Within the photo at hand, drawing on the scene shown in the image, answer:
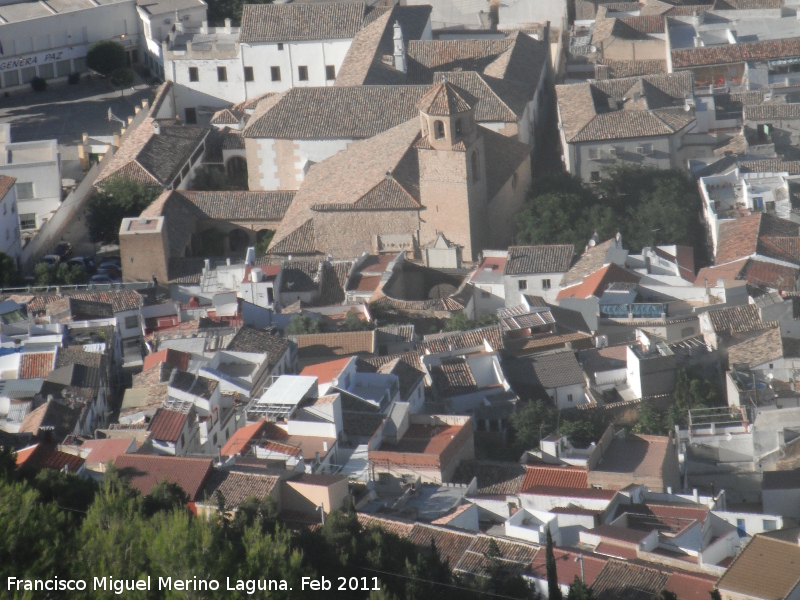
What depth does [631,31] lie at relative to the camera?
52.4 metres

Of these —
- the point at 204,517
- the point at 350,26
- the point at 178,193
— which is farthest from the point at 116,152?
the point at 204,517

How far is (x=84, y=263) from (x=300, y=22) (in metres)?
11.8

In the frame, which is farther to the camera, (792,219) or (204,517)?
(792,219)

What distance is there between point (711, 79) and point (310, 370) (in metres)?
21.0

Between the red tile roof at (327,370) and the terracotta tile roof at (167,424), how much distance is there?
3.00 metres

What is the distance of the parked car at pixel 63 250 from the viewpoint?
4310cm

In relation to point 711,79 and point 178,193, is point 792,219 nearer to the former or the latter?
point 711,79

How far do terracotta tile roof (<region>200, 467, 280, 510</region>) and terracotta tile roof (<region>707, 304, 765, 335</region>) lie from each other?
39.4 ft

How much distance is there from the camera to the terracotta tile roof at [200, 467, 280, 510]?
26456 millimetres

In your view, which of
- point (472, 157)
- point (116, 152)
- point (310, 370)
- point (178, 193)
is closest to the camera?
point (310, 370)

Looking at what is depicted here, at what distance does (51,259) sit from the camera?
42.4 meters

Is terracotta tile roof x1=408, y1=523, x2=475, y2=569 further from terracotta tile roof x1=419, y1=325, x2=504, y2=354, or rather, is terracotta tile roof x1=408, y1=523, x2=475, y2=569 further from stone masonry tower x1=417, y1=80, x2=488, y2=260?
stone masonry tower x1=417, y1=80, x2=488, y2=260

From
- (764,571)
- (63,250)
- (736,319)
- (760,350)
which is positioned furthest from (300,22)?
(764,571)

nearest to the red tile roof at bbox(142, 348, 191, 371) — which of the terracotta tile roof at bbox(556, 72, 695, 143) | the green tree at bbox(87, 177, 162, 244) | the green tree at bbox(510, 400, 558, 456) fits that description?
the green tree at bbox(510, 400, 558, 456)
